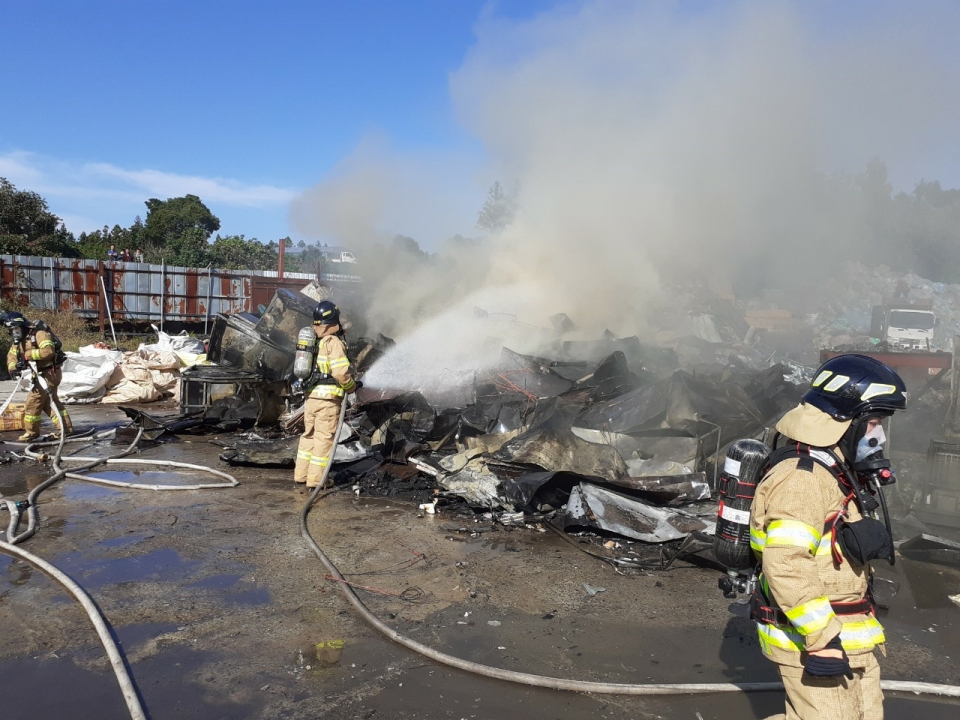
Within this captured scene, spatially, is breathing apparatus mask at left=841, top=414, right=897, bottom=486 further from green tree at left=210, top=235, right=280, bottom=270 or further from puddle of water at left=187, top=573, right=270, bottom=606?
green tree at left=210, top=235, right=280, bottom=270

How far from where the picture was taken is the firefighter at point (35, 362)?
7.62 m

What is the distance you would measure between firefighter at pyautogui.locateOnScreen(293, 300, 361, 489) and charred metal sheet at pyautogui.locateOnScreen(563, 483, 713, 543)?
218 cm

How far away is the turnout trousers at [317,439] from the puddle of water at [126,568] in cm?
169

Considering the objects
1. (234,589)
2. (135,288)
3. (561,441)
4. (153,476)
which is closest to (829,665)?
(234,589)

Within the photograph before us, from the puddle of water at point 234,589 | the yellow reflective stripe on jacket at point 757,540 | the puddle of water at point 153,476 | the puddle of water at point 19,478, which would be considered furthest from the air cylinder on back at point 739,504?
the puddle of water at point 19,478

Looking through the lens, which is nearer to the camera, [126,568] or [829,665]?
[829,665]

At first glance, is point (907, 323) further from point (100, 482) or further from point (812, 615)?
point (812, 615)

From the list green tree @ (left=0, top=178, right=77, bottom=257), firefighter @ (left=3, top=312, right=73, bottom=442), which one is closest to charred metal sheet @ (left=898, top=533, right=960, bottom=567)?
firefighter @ (left=3, top=312, right=73, bottom=442)

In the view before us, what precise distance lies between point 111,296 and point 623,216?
1258 cm

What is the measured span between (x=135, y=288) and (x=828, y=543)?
18.0m

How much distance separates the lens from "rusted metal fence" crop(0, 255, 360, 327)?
50.9ft

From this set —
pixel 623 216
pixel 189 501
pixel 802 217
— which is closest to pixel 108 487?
pixel 189 501

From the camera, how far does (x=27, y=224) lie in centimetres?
2339

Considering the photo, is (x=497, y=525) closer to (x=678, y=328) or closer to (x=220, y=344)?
(x=220, y=344)
